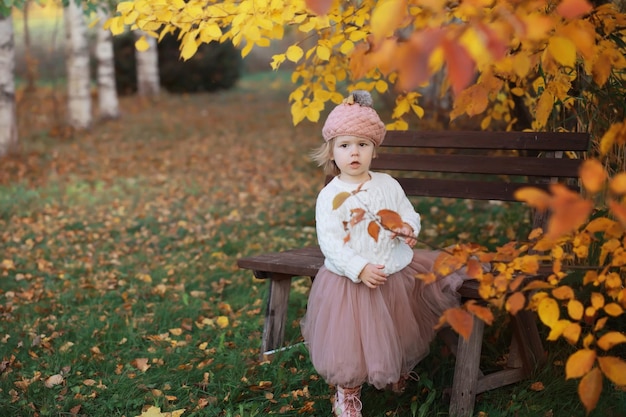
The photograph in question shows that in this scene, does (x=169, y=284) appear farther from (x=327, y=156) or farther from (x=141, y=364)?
(x=327, y=156)

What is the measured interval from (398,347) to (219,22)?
6.32ft

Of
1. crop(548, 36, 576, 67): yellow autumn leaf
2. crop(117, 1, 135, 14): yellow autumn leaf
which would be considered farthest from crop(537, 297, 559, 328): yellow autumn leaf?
crop(117, 1, 135, 14): yellow autumn leaf

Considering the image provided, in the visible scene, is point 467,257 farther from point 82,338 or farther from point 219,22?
point 82,338

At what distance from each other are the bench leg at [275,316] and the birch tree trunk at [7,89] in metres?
6.66

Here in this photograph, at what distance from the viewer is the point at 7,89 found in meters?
9.37

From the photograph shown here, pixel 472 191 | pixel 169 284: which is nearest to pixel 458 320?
pixel 472 191

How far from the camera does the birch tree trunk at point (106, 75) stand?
12.9 m

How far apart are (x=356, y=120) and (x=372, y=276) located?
64 centimetres

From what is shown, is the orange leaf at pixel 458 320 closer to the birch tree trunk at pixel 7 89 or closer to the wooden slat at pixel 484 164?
the wooden slat at pixel 484 164

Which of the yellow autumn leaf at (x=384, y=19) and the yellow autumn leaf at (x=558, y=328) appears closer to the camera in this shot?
the yellow autumn leaf at (x=384, y=19)

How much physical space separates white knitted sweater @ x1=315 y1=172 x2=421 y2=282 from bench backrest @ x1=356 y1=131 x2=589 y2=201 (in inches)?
25.1

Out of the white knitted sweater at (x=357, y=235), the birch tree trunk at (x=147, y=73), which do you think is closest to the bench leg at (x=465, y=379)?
the white knitted sweater at (x=357, y=235)

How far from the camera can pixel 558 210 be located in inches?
59.7

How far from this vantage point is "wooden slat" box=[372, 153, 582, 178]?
11.6 feet
